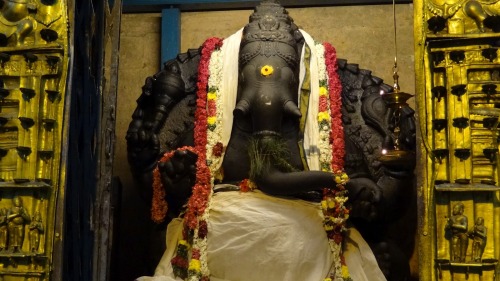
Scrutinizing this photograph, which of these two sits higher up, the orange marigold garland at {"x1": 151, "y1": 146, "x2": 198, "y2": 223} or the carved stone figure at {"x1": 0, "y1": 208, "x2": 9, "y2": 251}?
the orange marigold garland at {"x1": 151, "y1": 146, "x2": 198, "y2": 223}

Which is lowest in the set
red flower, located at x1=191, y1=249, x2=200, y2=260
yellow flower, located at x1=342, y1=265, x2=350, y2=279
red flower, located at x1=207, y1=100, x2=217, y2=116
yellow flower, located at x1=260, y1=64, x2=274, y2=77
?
yellow flower, located at x1=342, y1=265, x2=350, y2=279

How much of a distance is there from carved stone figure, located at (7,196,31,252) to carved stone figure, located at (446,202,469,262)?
134 centimetres

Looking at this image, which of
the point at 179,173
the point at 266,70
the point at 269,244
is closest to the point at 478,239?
the point at 269,244

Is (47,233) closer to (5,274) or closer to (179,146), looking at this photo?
(5,274)

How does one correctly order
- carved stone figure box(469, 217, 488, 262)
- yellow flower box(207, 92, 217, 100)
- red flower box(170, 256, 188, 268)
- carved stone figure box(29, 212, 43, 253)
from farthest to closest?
yellow flower box(207, 92, 217, 100)
red flower box(170, 256, 188, 268)
carved stone figure box(29, 212, 43, 253)
carved stone figure box(469, 217, 488, 262)

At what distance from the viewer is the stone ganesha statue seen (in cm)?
371

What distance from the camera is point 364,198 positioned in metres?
3.86

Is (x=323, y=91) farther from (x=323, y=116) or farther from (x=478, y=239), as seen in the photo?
(x=478, y=239)

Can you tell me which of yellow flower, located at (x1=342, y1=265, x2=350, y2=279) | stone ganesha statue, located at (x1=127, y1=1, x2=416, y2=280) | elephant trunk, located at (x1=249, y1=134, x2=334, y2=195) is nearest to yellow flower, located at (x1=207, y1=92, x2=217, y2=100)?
stone ganesha statue, located at (x1=127, y1=1, x2=416, y2=280)

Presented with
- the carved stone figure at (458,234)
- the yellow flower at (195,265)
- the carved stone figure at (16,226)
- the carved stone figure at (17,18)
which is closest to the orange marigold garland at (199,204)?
the yellow flower at (195,265)

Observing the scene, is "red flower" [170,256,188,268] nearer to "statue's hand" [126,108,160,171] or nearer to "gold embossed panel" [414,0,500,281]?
"statue's hand" [126,108,160,171]

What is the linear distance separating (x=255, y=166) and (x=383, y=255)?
61cm

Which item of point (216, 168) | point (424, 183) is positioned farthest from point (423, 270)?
point (216, 168)

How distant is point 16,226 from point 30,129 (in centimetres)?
32
